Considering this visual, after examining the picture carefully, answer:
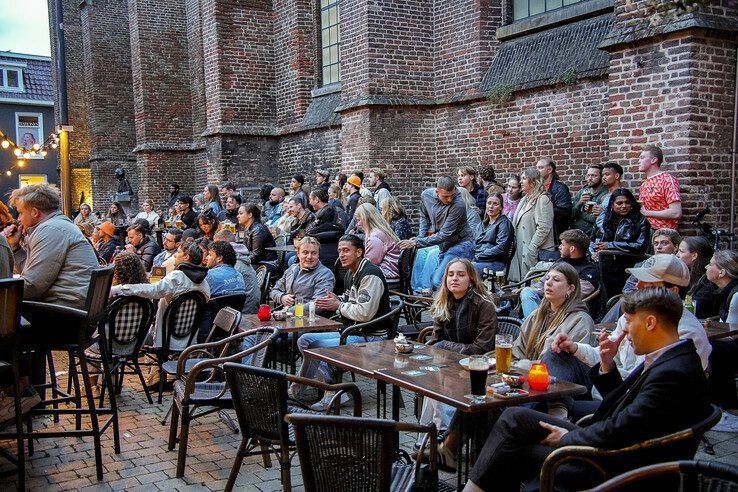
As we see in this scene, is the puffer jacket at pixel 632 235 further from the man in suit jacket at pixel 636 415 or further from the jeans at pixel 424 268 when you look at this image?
the man in suit jacket at pixel 636 415

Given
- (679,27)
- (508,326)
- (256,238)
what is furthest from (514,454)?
(256,238)

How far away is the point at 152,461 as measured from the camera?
486cm

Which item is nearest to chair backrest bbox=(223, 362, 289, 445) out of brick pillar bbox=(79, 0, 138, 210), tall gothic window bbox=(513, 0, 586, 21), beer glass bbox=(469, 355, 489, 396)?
beer glass bbox=(469, 355, 489, 396)

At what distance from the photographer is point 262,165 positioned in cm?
1708

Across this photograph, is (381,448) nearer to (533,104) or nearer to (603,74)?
(603,74)

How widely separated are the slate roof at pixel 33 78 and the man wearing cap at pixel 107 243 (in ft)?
109

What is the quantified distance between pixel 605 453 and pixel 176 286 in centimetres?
428

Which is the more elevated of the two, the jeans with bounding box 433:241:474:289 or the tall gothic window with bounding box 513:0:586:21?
the tall gothic window with bounding box 513:0:586:21

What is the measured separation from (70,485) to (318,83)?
13.1 metres

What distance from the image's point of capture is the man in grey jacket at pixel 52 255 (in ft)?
16.1

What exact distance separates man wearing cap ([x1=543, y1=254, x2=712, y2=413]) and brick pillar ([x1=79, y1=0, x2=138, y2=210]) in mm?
22254

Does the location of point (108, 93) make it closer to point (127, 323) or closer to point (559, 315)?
point (127, 323)

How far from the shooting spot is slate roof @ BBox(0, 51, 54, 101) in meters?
39.2

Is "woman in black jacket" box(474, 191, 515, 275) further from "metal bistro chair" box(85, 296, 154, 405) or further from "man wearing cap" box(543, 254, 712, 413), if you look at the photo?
"metal bistro chair" box(85, 296, 154, 405)
